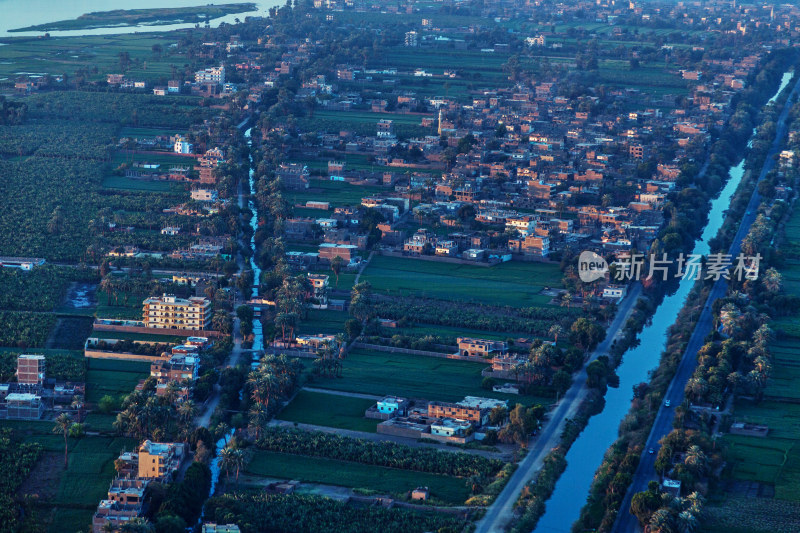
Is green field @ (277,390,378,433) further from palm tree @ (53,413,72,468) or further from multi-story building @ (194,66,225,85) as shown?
multi-story building @ (194,66,225,85)

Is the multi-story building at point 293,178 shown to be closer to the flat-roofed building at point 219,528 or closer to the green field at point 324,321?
the green field at point 324,321

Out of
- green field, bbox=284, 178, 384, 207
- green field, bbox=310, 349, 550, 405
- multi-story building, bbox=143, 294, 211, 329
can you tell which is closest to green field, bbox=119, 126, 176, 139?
green field, bbox=284, 178, 384, 207

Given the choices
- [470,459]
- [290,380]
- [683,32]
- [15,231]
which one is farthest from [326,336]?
[683,32]

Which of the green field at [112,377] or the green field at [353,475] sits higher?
the green field at [112,377]

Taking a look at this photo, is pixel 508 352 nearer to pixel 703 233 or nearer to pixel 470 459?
pixel 470 459

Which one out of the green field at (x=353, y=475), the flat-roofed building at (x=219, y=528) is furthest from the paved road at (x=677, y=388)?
the flat-roofed building at (x=219, y=528)
